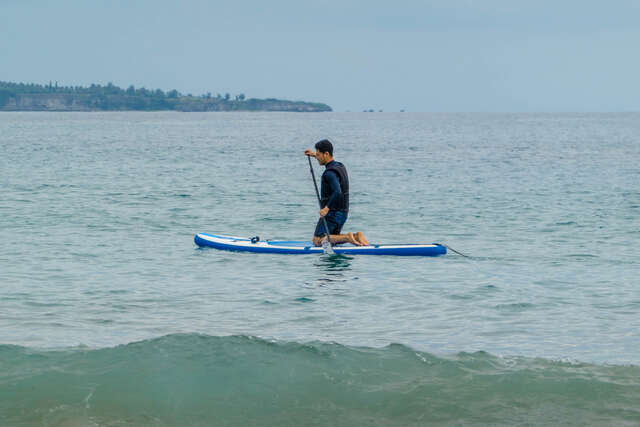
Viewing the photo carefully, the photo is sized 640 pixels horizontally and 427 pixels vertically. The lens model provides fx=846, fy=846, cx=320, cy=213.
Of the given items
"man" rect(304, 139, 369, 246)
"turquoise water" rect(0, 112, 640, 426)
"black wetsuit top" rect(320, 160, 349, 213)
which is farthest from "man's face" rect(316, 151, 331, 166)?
"turquoise water" rect(0, 112, 640, 426)

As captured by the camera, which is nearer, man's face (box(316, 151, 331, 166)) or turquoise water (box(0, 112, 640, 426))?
turquoise water (box(0, 112, 640, 426))

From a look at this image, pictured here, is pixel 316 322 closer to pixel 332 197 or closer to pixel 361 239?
pixel 332 197

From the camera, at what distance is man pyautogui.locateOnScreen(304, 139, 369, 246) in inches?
616

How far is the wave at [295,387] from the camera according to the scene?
7.66m

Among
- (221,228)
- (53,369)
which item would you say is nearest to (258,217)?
(221,228)

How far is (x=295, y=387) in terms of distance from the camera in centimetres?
848

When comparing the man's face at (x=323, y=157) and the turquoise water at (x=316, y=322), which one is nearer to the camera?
the turquoise water at (x=316, y=322)

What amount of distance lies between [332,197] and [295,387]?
775 cm

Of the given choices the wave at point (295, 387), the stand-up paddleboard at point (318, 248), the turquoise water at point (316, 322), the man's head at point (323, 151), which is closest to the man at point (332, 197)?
the man's head at point (323, 151)

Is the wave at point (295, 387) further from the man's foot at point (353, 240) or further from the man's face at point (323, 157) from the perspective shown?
the man's foot at point (353, 240)

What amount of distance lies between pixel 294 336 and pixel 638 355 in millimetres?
3991

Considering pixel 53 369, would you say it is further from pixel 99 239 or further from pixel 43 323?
pixel 99 239

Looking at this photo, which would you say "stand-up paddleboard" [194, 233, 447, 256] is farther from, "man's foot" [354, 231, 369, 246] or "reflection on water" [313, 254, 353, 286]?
"reflection on water" [313, 254, 353, 286]

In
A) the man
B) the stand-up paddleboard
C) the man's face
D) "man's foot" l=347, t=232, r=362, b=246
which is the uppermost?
the man's face
